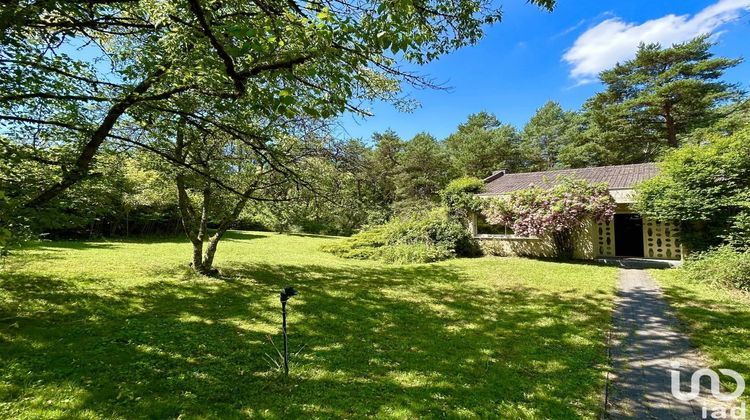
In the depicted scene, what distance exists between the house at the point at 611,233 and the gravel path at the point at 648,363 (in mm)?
6033

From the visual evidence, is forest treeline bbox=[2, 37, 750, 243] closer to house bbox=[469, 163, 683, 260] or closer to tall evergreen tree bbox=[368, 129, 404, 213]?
tall evergreen tree bbox=[368, 129, 404, 213]

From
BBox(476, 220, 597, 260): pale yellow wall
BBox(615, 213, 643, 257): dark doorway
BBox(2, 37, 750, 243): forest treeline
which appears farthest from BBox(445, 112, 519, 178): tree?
BBox(476, 220, 597, 260): pale yellow wall

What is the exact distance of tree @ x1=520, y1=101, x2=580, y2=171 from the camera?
33938 millimetres

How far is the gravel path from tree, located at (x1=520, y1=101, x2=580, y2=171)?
2913cm

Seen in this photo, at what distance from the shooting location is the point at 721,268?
8.45 meters

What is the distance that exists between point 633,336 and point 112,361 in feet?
24.8

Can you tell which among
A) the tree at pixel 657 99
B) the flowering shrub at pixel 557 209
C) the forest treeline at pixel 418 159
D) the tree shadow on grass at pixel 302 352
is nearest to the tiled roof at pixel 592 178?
the flowering shrub at pixel 557 209

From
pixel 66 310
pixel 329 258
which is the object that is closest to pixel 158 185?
pixel 66 310

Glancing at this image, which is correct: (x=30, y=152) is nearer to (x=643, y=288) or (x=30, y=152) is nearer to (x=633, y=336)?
(x=633, y=336)

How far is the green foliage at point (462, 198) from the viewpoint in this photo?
605 inches

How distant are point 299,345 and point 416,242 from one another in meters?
10.7

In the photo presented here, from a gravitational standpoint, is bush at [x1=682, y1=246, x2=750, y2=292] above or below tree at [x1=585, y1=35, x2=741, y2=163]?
below

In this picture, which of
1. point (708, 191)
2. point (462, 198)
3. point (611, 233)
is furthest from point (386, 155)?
point (708, 191)

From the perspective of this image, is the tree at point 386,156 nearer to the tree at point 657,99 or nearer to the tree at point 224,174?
the tree at point 657,99
